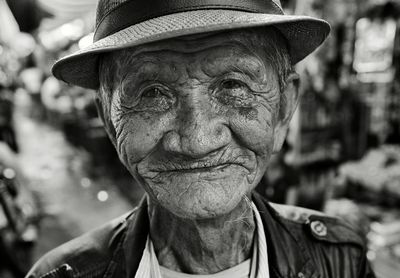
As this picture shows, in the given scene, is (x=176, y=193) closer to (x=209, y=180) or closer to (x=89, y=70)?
(x=209, y=180)

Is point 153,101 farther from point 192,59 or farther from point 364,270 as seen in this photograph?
point 364,270

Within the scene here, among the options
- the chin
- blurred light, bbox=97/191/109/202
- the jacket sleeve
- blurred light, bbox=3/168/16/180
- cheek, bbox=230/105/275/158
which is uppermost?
cheek, bbox=230/105/275/158

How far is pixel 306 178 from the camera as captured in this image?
17.7ft

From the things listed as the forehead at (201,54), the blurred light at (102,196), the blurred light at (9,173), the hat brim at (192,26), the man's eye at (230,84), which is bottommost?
the blurred light at (102,196)

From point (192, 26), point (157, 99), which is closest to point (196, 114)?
point (157, 99)

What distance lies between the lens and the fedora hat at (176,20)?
3.46 feet

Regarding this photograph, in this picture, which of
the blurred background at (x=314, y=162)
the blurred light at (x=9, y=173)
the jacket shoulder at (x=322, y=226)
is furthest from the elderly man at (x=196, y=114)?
the blurred light at (x=9, y=173)

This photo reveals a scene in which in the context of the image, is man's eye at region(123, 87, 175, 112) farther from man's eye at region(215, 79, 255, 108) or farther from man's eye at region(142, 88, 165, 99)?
man's eye at region(215, 79, 255, 108)

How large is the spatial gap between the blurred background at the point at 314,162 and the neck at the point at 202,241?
0.98 m

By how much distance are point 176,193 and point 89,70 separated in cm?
60

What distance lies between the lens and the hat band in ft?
3.68

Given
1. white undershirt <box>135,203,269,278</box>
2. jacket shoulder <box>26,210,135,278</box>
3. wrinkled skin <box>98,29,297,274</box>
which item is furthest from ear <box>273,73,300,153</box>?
jacket shoulder <box>26,210,135,278</box>

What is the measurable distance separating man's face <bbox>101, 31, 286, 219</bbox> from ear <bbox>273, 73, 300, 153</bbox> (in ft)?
0.61

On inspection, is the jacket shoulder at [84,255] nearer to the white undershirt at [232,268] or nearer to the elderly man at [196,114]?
the elderly man at [196,114]
